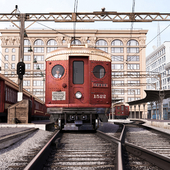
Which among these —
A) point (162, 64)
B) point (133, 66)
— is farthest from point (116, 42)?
point (162, 64)

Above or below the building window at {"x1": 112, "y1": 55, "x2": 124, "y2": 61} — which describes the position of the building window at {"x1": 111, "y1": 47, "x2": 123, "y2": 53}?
above

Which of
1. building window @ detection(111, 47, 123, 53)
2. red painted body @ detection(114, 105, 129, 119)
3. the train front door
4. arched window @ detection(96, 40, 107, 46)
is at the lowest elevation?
red painted body @ detection(114, 105, 129, 119)

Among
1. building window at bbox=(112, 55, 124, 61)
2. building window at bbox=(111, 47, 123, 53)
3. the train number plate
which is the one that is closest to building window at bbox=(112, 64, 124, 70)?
building window at bbox=(112, 55, 124, 61)

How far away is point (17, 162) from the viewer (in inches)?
177

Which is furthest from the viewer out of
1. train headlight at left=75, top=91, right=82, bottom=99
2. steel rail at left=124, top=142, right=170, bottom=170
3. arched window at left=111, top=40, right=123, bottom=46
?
arched window at left=111, top=40, right=123, bottom=46

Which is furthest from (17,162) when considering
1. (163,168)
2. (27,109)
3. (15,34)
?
(15,34)

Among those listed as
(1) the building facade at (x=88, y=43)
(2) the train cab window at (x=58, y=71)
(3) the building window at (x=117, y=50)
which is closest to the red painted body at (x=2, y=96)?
(2) the train cab window at (x=58, y=71)

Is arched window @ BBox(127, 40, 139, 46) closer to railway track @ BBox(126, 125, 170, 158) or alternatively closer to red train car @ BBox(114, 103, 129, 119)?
red train car @ BBox(114, 103, 129, 119)

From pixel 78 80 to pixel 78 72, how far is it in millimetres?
363

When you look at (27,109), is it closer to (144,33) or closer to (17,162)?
(17,162)

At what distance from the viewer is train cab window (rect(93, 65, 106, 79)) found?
10.5m

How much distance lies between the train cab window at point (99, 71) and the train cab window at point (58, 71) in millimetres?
1403

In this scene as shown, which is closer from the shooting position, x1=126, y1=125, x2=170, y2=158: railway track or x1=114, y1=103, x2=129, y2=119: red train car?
x1=126, y1=125, x2=170, y2=158: railway track

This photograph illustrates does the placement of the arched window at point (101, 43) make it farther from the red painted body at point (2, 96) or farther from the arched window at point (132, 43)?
the red painted body at point (2, 96)
